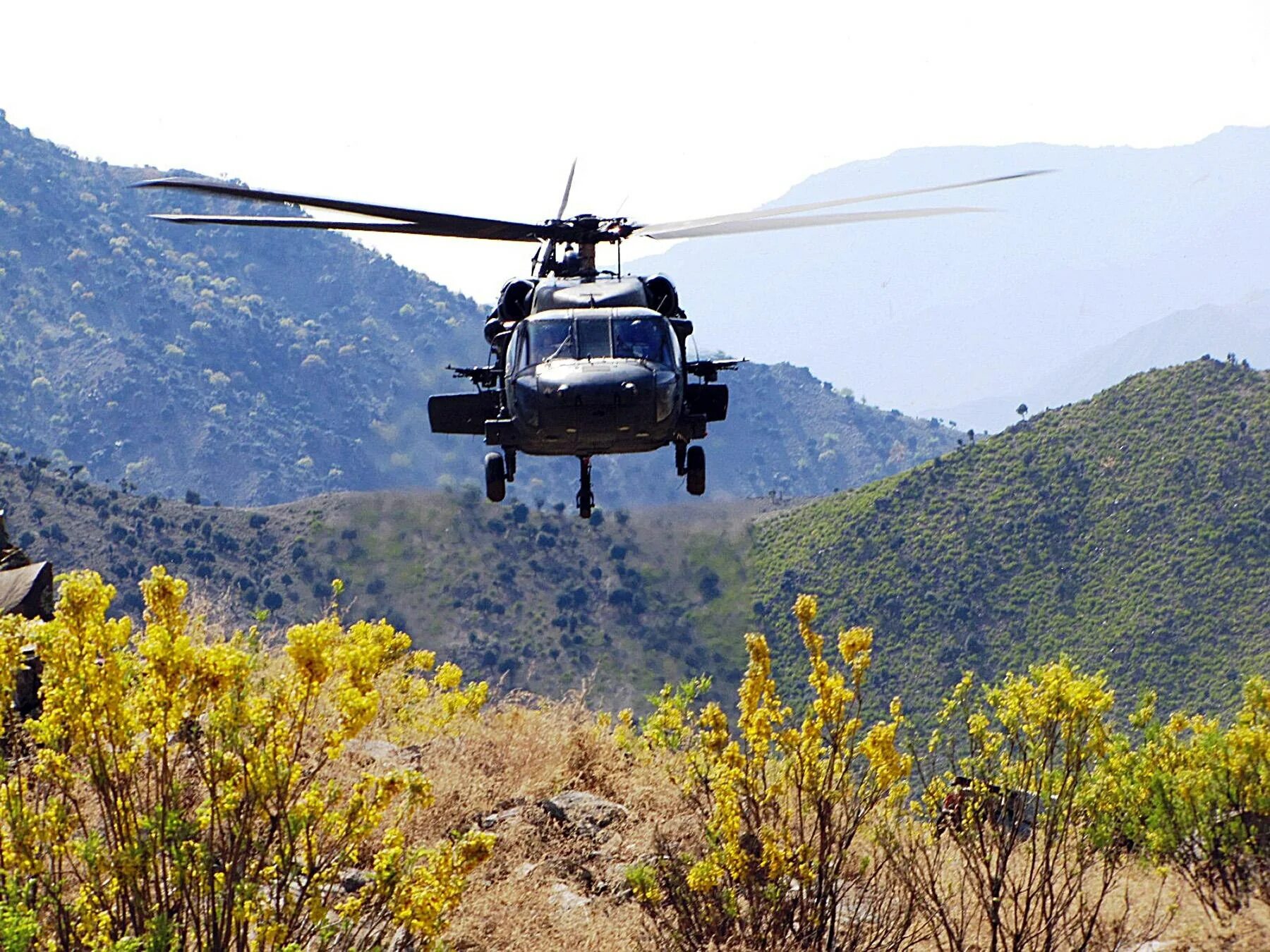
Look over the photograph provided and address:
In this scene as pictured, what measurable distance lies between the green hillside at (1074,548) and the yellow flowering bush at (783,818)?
6226 centimetres

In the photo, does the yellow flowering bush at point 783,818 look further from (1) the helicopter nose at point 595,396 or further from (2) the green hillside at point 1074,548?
(2) the green hillside at point 1074,548

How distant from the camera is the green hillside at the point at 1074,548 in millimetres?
70688

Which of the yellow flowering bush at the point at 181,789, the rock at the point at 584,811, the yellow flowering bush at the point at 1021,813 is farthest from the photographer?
the rock at the point at 584,811

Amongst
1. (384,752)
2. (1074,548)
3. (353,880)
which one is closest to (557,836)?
(384,752)

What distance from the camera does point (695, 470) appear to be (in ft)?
45.4

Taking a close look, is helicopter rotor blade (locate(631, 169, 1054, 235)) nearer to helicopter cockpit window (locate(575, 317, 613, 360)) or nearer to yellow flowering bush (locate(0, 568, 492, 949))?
helicopter cockpit window (locate(575, 317, 613, 360))

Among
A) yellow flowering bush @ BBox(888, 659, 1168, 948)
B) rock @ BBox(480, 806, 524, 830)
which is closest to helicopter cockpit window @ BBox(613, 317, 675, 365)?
rock @ BBox(480, 806, 524, 830)

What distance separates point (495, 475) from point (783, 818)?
267 inches

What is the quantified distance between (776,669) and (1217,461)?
29.2 metres

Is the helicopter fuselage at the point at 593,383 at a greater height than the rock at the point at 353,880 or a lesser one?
greater

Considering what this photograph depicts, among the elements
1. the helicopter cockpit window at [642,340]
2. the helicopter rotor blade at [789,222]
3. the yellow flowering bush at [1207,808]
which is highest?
the helicopter rotor blade at [789,222]

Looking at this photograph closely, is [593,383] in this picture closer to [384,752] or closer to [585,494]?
[585,494]

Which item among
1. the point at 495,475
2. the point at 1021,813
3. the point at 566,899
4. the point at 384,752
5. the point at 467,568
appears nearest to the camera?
the point at 1021,813

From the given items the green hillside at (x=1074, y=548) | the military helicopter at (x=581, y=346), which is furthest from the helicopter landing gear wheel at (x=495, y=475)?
the green hillside at (x=1074, y=548)
